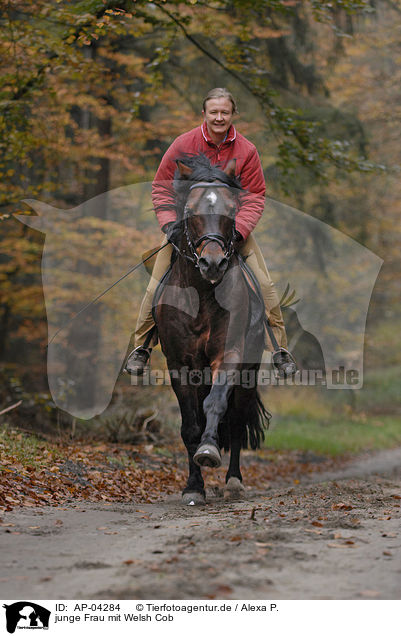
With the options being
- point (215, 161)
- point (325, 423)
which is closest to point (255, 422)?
point (215, 161)

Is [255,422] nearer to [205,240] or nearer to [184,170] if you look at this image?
[205,240]

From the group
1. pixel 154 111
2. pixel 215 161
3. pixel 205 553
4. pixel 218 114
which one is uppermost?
pixel 154 111

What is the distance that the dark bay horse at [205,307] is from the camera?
238 inches

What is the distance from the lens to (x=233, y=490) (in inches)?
302

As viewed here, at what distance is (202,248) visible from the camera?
593 centimetres

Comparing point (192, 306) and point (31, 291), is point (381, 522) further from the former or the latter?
point (31, 291)

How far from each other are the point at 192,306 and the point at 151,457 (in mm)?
4890

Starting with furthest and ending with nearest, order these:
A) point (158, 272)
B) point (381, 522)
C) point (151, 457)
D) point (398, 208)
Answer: point (398, 208) → point (151, 457) → point (158, 272) → point (381, 522)

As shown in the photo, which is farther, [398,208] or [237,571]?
[398,208]

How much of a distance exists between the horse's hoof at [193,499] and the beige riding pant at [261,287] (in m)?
1.58

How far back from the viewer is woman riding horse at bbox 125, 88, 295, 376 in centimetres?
→ 666

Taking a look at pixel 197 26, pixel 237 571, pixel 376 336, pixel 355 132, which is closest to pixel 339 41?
pixel 355 132
